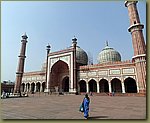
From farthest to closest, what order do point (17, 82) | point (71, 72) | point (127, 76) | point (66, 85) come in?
point (66, 85) < point (17, 82) < point (71, 72) < point (127, 76)

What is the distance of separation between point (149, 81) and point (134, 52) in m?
11.0

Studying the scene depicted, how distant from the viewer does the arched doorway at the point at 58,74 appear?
842 inches

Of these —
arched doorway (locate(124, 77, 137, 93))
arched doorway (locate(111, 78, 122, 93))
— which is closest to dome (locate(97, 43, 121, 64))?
arched doorway (locate(111, 78, 122, 93))

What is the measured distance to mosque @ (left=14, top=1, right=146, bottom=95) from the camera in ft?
45.5

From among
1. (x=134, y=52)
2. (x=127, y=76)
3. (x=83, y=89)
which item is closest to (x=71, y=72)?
(x=83, y=89)

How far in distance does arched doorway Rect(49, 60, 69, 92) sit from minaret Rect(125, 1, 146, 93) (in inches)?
401

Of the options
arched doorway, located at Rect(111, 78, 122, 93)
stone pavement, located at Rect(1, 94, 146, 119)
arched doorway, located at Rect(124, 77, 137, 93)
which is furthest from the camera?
arched doorway, located at Rect(111, 78, 122, 93)

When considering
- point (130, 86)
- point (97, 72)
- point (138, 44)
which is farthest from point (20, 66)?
point (138, 44)

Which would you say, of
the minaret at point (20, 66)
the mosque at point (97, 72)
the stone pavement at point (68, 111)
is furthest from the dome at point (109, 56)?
the stone pavement at point (68, 111)

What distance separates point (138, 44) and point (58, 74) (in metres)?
12.3

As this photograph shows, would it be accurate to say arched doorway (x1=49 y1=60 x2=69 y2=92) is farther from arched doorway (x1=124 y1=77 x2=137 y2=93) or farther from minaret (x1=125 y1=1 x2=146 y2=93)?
minaret (x1=125 y1=1 x2=146 y2=93)

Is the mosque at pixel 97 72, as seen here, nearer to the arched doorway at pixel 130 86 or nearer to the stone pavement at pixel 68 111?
the arched doorway at pixel 130 86

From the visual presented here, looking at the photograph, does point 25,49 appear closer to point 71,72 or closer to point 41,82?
point 41,82

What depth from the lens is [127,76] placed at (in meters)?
15.5
